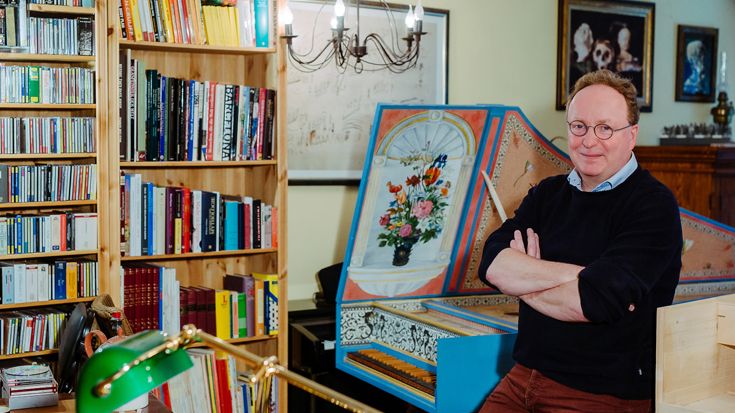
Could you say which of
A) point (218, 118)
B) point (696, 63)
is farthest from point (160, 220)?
point (696, 63)

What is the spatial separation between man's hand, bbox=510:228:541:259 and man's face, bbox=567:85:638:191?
24 cm

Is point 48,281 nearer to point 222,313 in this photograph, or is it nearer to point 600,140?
point 222,313

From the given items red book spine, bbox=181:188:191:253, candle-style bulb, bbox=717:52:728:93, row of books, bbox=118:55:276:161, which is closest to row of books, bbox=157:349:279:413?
red book spine, bbox=181:188:191:253

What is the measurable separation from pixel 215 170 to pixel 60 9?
1.02 meters

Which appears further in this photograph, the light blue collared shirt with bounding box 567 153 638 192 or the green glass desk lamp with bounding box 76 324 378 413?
the light blue collared shirt with bounding box 567 153 638 192

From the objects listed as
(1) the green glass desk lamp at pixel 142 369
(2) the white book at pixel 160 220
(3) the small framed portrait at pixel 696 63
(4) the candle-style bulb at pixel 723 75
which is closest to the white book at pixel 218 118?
(2) the white book at pixel 160 220

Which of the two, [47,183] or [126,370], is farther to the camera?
[47,183]

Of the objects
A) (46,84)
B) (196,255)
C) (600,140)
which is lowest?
(196,255)

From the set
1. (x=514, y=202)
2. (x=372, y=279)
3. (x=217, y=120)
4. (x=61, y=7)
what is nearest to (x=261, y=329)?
(x=372, y=279)

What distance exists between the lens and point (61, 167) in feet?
11.6

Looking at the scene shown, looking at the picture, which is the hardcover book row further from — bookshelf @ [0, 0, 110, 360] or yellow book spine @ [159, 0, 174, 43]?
yellow book spine @ [159, 0, 174, 43]

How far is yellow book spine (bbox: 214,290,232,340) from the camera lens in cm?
393

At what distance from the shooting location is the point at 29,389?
92.0 inches

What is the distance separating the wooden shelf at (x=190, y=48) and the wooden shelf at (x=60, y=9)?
17 cm
